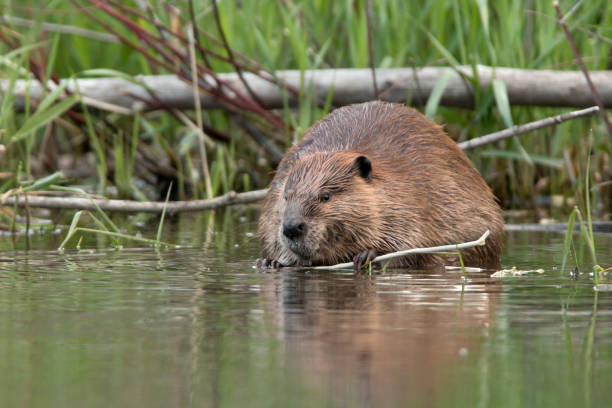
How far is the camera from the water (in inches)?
69.7

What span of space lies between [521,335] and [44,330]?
1.09 m

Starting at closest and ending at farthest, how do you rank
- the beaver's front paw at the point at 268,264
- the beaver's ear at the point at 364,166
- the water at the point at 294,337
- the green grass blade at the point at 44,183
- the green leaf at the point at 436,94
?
the water at the point at 294,337 < the beaver's front paw at the point at 268,264 < the beaver's ear at the point at 364,166 < the green grass blade at the point at 44,183 < the green leaf at the point at 436,94

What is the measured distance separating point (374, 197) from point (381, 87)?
2017mm

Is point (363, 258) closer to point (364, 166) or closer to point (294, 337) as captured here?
point (364, 166)

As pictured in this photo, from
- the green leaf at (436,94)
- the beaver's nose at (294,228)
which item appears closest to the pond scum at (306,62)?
the green leaf at (436,94)

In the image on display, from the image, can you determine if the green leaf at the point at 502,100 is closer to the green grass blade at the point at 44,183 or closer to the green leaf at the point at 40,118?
the green leaf at the point at 40,118

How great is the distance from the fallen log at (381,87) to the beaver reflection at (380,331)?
2518 millimetres

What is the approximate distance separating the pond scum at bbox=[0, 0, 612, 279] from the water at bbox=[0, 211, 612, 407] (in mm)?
2104

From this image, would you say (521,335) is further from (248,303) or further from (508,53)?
(508,53)

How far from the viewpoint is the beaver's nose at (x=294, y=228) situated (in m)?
3.69

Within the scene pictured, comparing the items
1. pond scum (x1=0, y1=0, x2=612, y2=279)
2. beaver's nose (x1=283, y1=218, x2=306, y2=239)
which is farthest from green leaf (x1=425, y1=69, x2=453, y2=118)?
beaver's nose (x1=283, y1=218, x2=306, y2=239)

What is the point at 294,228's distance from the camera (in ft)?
12.1

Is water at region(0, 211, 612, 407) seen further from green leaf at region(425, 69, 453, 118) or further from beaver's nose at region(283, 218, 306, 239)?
green leaf at region(425, 69, 453, 118)

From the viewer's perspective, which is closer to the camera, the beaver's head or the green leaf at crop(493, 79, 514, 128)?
the beaver's head
